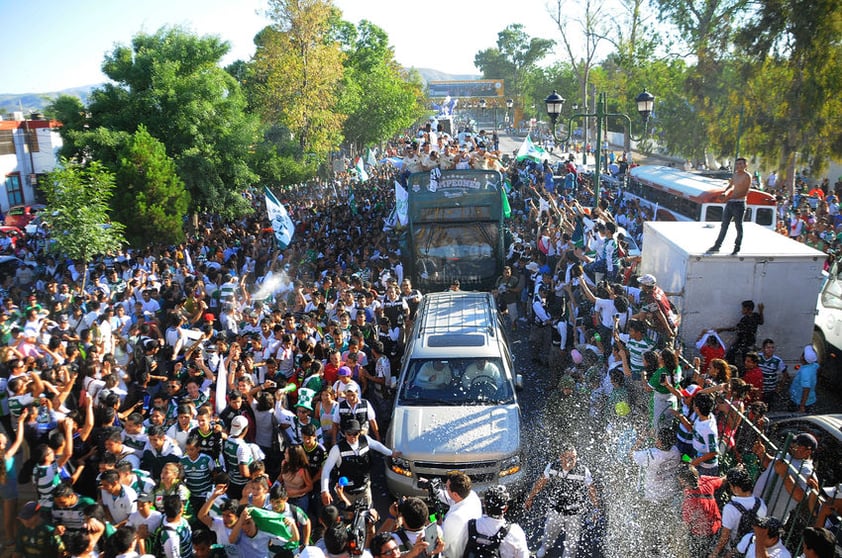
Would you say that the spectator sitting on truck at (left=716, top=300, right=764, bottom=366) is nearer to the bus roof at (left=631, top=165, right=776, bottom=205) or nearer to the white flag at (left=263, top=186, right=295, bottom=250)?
the bus roof at (left=631, top=165, right=776, bottom=205)

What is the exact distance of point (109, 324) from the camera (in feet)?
32.6

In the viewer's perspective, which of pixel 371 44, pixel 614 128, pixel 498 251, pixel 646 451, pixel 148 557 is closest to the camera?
pixel 148 557

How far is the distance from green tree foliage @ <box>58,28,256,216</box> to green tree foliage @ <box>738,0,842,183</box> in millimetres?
18673

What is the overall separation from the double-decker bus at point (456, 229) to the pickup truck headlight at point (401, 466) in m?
7.41

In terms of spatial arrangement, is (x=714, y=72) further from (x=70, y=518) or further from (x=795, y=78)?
(x=70, y=518)

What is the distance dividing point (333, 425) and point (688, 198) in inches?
568

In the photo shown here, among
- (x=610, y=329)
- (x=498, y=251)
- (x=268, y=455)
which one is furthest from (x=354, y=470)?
(x=498, y=251)

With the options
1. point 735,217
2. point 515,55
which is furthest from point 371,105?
point 515,55

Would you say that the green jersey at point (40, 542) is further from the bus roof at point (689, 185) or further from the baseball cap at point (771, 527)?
the bus roof at point (689, 185)

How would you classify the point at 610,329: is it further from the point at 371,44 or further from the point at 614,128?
the point at 614,128

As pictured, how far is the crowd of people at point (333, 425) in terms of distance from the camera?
482 cm

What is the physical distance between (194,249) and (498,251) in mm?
8286

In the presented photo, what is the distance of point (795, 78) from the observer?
22453mm

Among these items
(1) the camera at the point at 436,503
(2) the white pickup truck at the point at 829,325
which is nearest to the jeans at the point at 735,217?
(2) the white pickup truck at the point at 829,325
